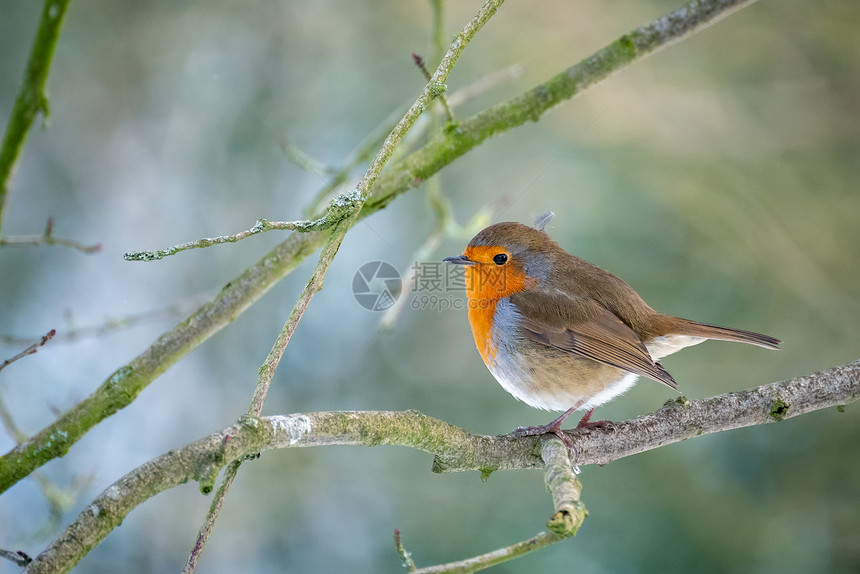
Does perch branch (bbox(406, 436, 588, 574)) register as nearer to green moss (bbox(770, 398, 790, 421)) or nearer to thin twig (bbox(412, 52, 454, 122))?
green moss (bbox(770, 398, 790, 421))

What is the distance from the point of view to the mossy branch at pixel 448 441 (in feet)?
5.63

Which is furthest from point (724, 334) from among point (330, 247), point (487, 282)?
point (330, 247)

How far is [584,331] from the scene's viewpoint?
11.4 feet

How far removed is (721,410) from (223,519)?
3066 millimetres

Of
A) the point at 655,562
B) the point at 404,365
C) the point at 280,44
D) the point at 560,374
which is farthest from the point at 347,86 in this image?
the point at 655,562

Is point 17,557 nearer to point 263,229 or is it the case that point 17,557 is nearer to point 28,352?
point 28,352

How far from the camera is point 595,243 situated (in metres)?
4.78

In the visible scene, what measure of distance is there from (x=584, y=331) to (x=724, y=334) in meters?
0.65

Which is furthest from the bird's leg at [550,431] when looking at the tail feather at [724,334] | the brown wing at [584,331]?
the tail feather at [724,334]

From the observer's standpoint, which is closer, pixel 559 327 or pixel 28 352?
pixel 28 352

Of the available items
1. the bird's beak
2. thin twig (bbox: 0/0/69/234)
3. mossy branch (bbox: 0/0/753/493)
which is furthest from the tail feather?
thin twig (bbox: 0/0/69/234)

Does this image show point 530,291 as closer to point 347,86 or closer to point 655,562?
point 655,562

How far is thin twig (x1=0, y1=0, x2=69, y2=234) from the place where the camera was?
2875 millimetres

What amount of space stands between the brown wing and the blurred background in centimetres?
115
